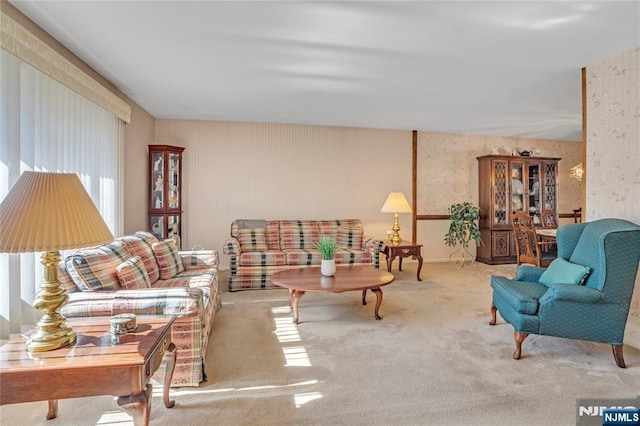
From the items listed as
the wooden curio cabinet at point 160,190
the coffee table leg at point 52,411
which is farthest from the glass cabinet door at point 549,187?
the coffee table leg at point 52,411

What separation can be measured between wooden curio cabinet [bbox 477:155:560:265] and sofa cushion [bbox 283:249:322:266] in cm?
343

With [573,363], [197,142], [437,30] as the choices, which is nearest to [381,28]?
[437,30]

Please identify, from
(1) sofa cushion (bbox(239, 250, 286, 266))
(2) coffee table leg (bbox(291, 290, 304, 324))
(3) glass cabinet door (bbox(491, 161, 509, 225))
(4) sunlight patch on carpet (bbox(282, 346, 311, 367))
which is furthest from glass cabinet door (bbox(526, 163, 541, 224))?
(4) sunlight patch on carpet (bbox(282, 346, 311, 367))

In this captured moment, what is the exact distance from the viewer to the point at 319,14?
2.29 m

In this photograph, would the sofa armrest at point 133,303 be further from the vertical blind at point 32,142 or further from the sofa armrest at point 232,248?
the sofa armrest at point 232,248

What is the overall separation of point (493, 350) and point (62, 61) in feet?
13.5

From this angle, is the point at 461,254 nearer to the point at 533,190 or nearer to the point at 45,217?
the point at 533,190

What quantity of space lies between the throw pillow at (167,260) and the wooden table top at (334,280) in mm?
964

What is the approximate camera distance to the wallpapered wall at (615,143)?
9.37 ft

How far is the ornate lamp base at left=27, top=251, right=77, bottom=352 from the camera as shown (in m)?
1.45

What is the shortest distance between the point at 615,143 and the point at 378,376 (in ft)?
9.78

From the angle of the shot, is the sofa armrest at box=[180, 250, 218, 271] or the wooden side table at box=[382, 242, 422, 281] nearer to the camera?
the sofa armrest at box=[180, 250, 218, 271]

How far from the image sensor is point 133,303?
2014 millimetres

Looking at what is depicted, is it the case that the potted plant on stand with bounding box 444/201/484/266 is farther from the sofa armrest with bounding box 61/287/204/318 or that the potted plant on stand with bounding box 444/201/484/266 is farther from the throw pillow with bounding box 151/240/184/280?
the sofa armrest with bounding box 61/287/204/318
